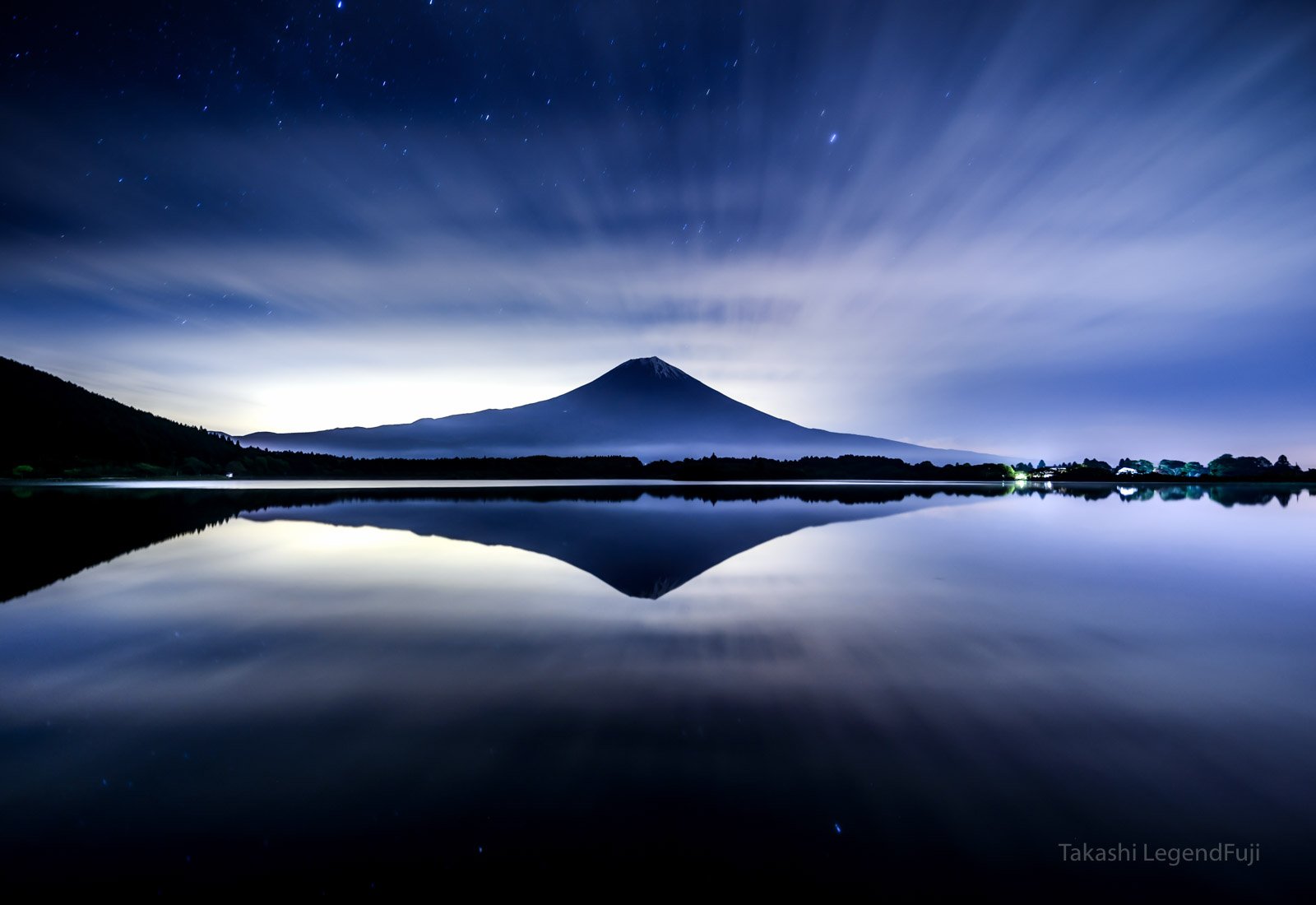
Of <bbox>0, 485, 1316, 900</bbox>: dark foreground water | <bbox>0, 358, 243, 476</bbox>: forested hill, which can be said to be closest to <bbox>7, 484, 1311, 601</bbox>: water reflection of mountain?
<bbox>0, 485, 1316, 900</bbox>: dark foreground water

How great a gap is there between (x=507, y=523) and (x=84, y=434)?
542 feet

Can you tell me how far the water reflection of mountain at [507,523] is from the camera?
40.5 feet

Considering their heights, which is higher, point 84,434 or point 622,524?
point 84,434

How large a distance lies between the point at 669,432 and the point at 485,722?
191 meters

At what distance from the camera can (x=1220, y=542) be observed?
60.7ft

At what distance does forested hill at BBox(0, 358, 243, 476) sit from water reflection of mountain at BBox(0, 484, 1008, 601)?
4024 inches

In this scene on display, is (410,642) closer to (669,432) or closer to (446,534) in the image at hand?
(446,534)

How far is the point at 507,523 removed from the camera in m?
20.6

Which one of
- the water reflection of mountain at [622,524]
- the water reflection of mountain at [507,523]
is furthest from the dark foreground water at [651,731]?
the water reflection of mountain at [622,524]

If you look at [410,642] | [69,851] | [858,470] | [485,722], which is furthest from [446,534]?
[858,470]

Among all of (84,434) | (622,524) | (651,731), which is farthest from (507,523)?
(84,434)

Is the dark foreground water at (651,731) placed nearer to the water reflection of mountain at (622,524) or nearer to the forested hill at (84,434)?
the water reflection of mountain at (622,524)

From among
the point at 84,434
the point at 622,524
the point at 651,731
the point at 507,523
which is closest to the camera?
the point at 651,731

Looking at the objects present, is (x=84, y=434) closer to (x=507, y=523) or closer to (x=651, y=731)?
(x=507, y=523)
